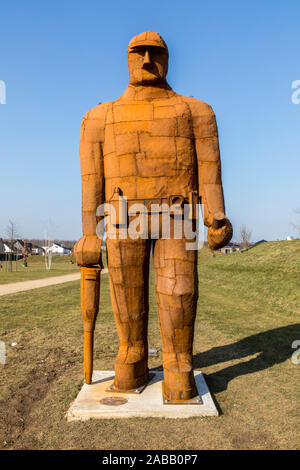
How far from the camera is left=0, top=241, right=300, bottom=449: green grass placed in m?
2.77

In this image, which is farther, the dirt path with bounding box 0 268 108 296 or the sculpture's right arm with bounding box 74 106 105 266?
the dirt path with bounding box 0 268 108 296

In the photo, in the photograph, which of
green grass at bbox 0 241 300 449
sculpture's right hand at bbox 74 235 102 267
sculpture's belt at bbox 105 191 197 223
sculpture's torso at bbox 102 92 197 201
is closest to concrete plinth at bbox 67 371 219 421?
green grass at bbox 0 241 300 449

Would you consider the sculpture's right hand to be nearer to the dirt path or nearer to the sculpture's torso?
the sculpture's torso

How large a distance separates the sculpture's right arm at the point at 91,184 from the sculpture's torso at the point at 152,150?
143 mm

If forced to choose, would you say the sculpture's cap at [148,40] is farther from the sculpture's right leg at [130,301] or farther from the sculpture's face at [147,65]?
the sculpture's right leg at [130,301]

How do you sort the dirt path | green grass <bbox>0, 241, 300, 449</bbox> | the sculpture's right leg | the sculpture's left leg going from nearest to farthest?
green grass <bbox>0, 241, 300, 449</bbox>, the sculpture's left leg, the sculpture's right leg, the dirt path

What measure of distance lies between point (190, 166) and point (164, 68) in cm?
99

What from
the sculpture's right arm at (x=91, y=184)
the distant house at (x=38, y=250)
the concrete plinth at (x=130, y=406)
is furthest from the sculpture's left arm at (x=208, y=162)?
the distant house at (x=38, y=250)

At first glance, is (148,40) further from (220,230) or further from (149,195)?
(220,230)

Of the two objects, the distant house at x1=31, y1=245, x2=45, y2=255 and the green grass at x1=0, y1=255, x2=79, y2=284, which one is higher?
the green grass at x1=0, y1=255, x2=79, y2=284

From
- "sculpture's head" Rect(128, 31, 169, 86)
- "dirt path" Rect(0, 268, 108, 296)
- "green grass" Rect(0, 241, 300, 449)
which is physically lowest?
"dirt path" Rect(0, 268, 108, 296)

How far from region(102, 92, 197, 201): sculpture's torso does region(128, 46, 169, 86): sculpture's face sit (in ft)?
0.82

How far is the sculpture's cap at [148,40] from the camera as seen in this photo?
11.2 ft
